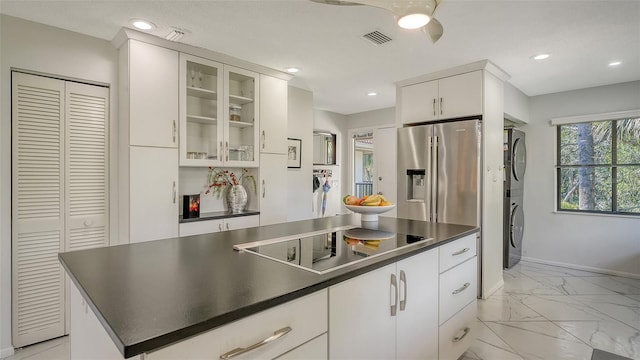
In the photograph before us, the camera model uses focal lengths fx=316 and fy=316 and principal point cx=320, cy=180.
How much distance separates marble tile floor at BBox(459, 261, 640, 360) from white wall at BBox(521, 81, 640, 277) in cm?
29

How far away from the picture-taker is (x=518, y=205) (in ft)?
14.3

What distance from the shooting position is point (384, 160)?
17.7 feet

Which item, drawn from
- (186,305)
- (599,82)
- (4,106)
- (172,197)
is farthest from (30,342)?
(599,82)

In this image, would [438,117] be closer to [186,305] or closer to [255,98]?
[255,98]

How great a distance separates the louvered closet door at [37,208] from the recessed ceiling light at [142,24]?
2.51ft

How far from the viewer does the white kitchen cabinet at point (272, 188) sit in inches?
134

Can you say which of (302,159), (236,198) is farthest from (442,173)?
(236,198)

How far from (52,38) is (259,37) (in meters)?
1.55

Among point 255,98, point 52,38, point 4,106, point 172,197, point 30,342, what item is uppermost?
point 52,38

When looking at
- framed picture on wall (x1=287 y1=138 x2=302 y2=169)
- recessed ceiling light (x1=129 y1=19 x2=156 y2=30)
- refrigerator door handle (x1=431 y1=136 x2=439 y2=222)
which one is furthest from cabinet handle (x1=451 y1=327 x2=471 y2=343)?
recessed ceiling light (x1=129 y1=19 x2=156 y2=30)

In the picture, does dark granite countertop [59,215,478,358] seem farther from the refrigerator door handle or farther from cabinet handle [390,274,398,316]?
the refrigerator door handle

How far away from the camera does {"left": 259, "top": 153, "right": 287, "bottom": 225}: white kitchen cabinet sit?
3.40m

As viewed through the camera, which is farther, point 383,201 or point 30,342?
Result: point 30,342

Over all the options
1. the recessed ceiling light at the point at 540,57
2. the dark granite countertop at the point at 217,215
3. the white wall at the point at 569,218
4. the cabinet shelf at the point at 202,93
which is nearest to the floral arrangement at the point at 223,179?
the dark granite countertop at the point at 217,215
